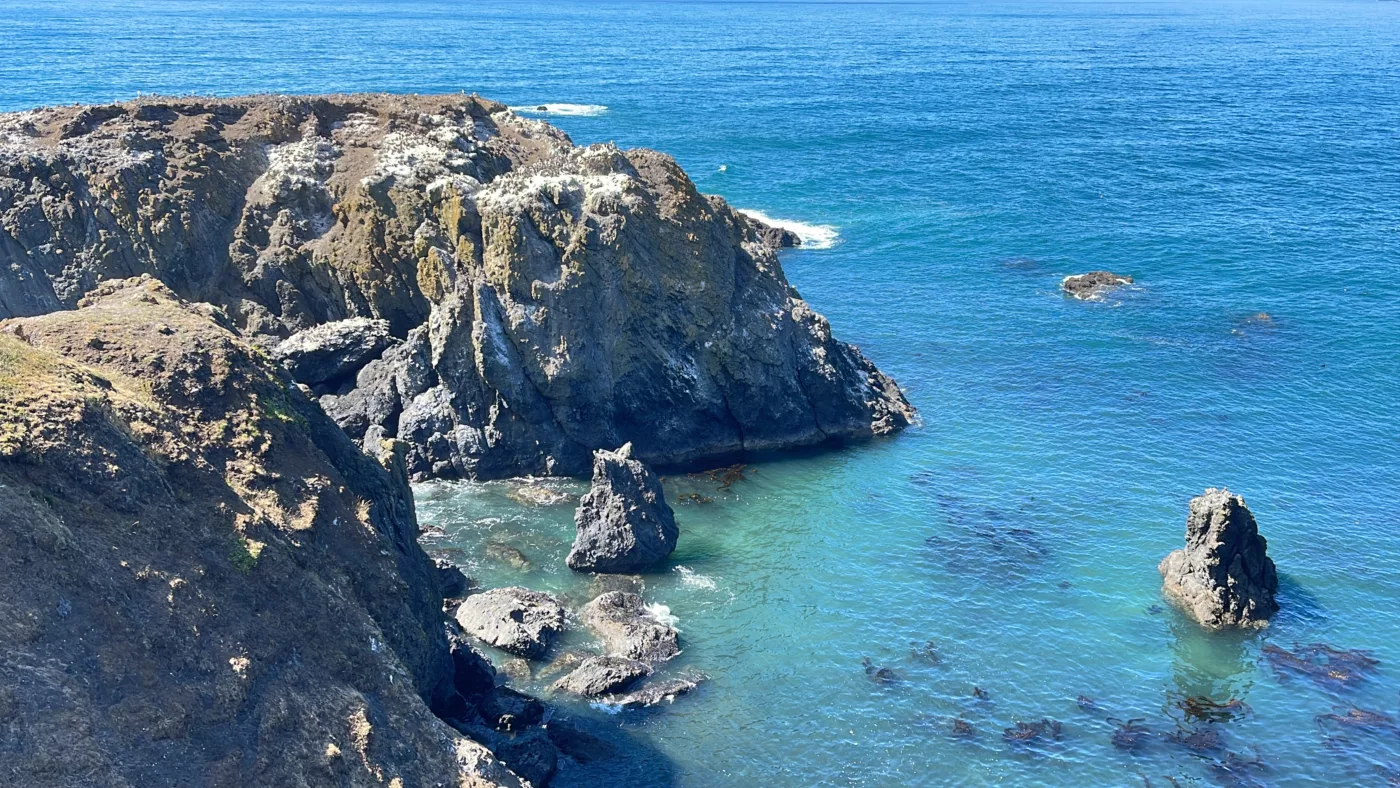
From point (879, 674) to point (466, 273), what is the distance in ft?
90.3

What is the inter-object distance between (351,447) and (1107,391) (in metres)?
44.9

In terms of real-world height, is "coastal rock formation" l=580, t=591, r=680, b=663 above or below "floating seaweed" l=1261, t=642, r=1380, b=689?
below

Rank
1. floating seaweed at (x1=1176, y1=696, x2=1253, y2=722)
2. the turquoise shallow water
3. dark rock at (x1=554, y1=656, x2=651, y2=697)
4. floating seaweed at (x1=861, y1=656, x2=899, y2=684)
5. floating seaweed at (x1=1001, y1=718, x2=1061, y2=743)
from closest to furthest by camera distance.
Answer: floating seaweed at (x1=1001, y1=718, x2=1061, y2=743) → the turquoise shallow water → dark rock at (x1=554, y1=656, x2=651, y2=697) → floating seaweed at (x1=1176, y1=696, x2=1253, y2=722) → floating seaweed at (x1=861, y1=656, x2=899, y2=684)

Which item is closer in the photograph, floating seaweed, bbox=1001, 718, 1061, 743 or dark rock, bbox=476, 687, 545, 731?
dark rock, bbox=476, 687, 545, 731

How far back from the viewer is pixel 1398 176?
110 m

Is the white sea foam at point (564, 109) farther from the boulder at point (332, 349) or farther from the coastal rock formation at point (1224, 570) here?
the coastal rock formation at point (1224, 570)

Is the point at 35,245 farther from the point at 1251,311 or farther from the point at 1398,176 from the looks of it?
the point at 1398,176

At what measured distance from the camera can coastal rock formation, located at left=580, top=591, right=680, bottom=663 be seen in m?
41.8

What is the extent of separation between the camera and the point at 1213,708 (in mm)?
40375

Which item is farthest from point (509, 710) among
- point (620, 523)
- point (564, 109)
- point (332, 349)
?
point (564, 109)

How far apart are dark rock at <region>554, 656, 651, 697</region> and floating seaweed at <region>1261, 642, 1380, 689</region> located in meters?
22.8

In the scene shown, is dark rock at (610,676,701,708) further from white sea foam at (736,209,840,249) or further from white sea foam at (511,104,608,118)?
white sea foam at (511,104,608,118)

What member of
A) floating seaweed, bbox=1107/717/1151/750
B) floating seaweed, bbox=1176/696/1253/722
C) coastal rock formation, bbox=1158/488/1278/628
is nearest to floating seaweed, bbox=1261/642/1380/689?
coastal rock formation, bbox=1158/488/1278/628

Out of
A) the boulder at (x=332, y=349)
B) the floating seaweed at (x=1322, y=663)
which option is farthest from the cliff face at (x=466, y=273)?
the floating seaweed at (x=1322, y=663)
